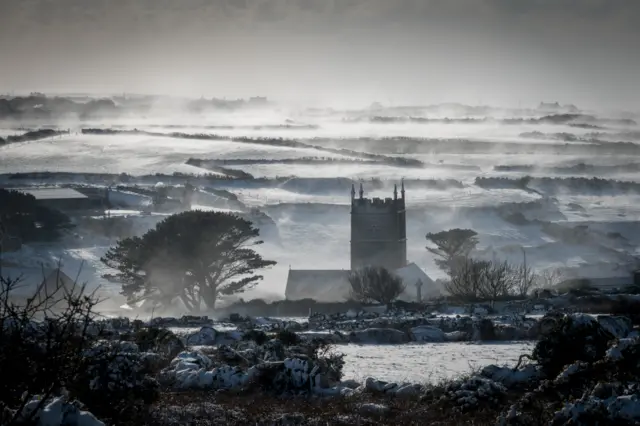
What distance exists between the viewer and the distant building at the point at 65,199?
110125mm

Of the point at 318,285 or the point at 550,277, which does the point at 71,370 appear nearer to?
the point at 318,285

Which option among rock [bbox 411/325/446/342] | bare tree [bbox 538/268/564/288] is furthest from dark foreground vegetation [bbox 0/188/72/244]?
rock [bbox 411/325/446/342]

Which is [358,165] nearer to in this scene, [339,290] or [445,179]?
[445,179]

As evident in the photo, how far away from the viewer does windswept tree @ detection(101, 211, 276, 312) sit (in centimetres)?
6262

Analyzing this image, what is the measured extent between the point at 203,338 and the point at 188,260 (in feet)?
90.1

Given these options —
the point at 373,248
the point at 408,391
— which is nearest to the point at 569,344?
the point at 408,391

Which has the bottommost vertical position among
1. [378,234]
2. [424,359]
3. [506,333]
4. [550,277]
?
[550,277]

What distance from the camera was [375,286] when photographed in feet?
211

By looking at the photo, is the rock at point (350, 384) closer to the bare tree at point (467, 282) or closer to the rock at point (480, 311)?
the rock at point (480, 311)

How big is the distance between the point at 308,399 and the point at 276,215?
119m

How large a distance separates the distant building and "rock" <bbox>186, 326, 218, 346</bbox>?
72531 mm

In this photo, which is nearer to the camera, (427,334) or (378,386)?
(378,386)

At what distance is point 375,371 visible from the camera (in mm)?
28688

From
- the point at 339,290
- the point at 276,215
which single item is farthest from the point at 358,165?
the point at 339,290
